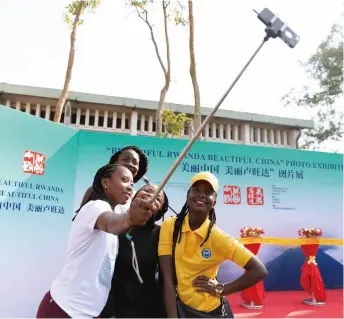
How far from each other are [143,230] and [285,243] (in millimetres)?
3119

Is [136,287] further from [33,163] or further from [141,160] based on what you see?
[33,163]

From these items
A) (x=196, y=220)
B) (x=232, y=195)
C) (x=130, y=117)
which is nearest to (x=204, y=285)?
(x=196, y=220)

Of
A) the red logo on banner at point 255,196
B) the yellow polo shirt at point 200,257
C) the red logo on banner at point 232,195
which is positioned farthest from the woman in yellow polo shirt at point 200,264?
the red logo on banner at point 255,196

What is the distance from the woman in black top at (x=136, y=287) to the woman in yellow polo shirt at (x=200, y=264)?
0.06 metres

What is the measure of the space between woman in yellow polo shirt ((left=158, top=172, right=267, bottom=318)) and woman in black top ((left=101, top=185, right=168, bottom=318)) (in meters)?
0.06

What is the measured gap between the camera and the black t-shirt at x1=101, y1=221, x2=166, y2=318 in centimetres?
151

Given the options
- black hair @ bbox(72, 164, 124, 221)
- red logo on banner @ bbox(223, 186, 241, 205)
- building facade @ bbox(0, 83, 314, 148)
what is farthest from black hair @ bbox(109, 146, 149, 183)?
building facade @ bbox(0, 83, 314, 148)

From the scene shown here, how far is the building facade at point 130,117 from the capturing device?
648cm

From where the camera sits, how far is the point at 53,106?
22.0 ft

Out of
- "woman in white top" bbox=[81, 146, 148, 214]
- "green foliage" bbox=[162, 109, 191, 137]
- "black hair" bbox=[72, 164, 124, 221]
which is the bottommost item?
"black hair" bbox=[72, 164, 124, 221]

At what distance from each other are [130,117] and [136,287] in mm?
5606

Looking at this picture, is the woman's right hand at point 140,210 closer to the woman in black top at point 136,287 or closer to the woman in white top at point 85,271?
the woman in white top at point 85,271

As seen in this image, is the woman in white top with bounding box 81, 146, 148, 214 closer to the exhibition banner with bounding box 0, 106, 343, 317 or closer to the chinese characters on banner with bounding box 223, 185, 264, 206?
the exhibition banner with bounding box 0, 106, 343, 317

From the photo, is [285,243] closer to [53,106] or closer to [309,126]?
[309,126]
